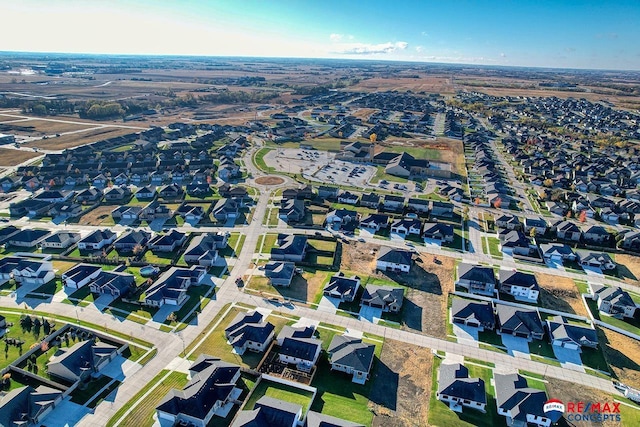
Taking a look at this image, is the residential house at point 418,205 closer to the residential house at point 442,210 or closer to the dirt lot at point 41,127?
the residential house at point 442,210

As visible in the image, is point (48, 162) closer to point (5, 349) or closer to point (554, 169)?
point (5, 349)

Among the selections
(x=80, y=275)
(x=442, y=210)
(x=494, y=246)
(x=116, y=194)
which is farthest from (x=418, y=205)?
(x=116, y=194)

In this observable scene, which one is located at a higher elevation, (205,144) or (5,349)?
(205,144)

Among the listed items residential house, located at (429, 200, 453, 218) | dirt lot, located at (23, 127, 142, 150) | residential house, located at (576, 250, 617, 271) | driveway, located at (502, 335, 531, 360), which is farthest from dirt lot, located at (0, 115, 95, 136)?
residential house, located at (576, 250, 617, 271)

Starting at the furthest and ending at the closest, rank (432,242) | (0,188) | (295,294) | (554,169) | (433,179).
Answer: (554,169), (433,179), (0,188), (432,242), (295,294)

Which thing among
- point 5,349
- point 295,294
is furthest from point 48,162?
point 295,294

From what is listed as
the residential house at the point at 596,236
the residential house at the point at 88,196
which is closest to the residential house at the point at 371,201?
the residential house at the point at 596,236
